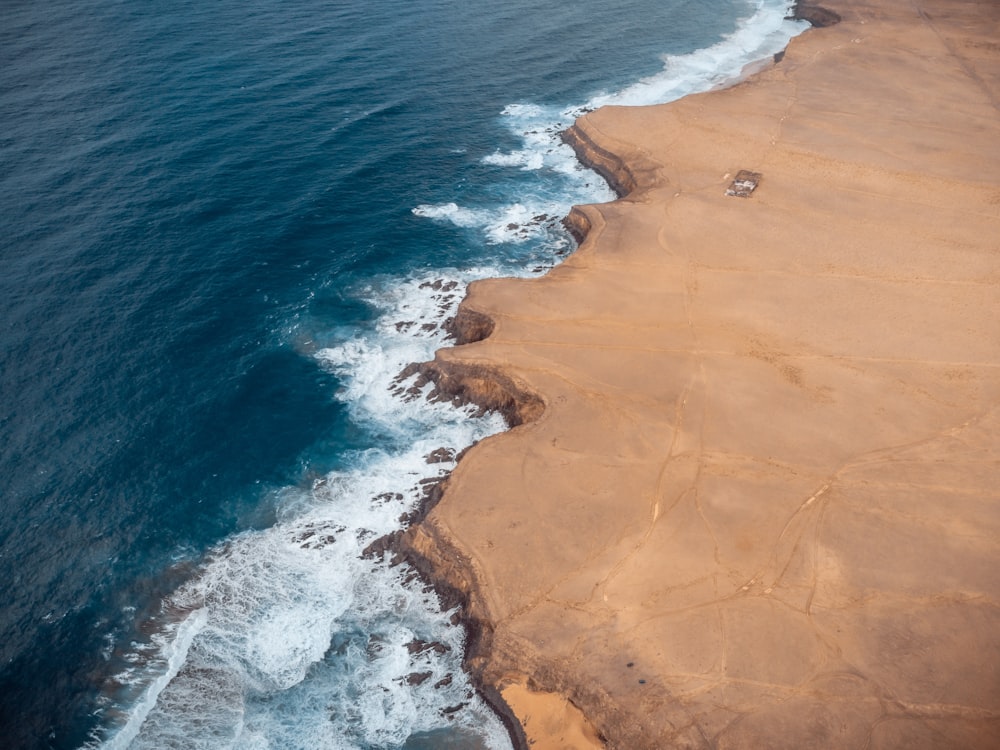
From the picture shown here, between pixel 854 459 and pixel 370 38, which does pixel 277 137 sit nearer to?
pixel 370 38

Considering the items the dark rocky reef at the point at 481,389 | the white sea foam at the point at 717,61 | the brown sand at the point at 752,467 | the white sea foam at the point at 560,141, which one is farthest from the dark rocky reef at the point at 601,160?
the dark rocky reef at the point at 481,389

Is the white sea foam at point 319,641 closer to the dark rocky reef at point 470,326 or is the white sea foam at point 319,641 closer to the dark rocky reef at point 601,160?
the dark rocky reef at point 470,326

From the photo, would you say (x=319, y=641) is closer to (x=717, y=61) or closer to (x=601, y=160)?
(x=601, y=160)

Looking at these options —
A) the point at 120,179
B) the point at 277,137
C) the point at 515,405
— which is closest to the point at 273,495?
the point at 515,405

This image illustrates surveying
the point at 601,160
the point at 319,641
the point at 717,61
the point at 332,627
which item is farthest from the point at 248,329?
the point at 717,61

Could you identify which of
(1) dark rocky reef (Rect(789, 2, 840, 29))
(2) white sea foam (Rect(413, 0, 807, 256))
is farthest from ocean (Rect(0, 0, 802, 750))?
(1) dark rocky reef (Rect(789, 2, 840, 29))

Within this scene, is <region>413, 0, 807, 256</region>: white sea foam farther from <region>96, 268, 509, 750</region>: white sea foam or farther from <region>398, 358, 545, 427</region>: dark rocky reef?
<region>96, 268, 509, 750</region>: white sea foam
